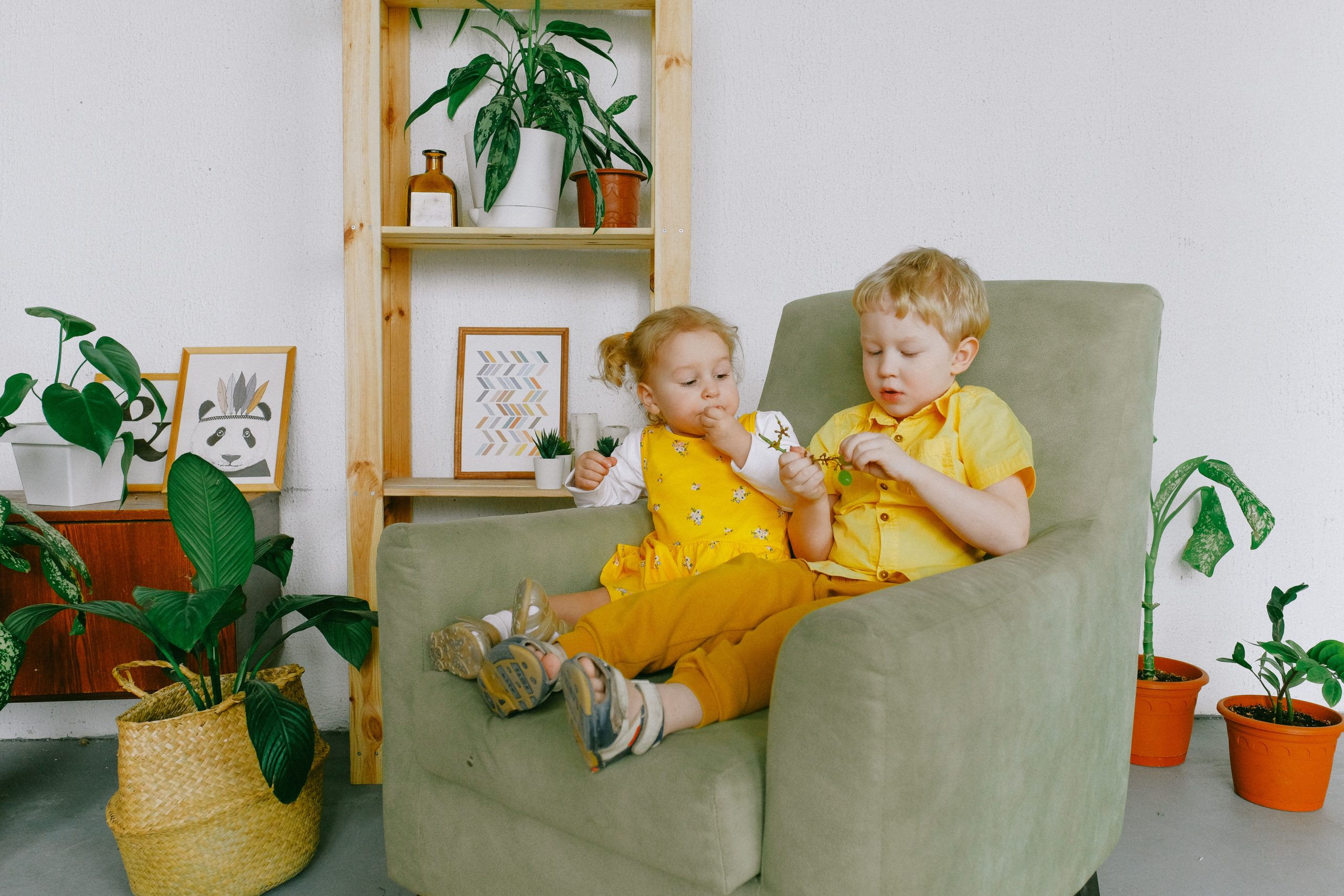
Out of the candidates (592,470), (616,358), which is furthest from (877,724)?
(616,358)

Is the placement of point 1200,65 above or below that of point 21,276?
above

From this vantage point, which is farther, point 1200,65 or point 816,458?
point 1200,65

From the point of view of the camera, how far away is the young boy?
41.3 inches

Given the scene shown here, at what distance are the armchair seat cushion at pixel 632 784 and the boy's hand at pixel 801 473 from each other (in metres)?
0.34

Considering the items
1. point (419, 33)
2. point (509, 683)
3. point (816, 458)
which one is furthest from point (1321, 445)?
point (419, 33)

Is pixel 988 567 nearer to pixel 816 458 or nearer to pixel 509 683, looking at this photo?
pixel 816 458

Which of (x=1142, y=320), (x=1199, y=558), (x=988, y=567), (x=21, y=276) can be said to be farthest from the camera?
(x=21, y=276)

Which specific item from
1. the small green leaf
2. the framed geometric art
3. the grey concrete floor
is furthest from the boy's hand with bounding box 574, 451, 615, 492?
the small green leaf

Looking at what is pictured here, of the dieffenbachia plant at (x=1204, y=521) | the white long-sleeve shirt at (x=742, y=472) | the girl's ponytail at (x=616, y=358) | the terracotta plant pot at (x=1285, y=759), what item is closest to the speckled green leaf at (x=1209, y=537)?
the dieffenbachia plant at (x=1204, y=521)

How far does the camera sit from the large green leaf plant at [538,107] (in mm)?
1737

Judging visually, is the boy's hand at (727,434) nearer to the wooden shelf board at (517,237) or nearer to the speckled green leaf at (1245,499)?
the wooden shelf board at (517,237)

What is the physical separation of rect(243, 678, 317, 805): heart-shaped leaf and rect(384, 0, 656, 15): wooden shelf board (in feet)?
4.83

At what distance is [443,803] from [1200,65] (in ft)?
7.21

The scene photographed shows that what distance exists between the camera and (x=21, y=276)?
2.04m
